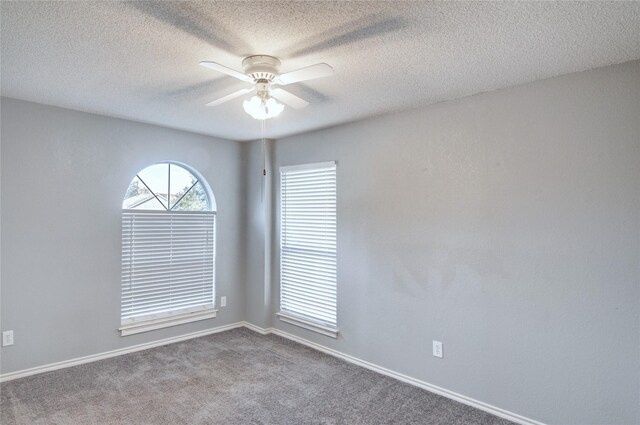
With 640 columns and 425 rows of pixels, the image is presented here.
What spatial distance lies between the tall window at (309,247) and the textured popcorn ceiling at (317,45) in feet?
3.96

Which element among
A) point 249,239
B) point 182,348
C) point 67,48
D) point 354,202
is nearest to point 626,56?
point 354,202

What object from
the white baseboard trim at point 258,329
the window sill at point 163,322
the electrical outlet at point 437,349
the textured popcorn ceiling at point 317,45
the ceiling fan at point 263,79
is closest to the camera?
the textured popcorn ceiling at point 317,45

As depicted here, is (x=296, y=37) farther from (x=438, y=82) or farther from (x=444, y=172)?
(x=444, y=172)

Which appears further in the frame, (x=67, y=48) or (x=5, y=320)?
(x=5, y=320)

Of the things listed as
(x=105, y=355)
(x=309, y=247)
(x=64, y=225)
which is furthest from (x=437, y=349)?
(x=64, y=225)

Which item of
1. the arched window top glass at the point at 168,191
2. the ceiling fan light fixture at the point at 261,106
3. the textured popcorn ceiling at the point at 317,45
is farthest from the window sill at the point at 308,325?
the ceiling fan light fixture at the point at 261,106

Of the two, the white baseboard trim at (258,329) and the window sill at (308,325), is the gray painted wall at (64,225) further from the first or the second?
the window sill at (308,325)

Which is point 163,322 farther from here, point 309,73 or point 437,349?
point 309,73

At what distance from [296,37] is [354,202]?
6.33 ft

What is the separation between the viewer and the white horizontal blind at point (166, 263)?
3.77m

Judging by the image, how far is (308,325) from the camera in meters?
4.02

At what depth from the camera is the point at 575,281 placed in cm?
235

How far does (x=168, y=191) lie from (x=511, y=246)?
350 centimetres

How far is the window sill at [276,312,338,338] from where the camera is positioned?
12.4 feet
